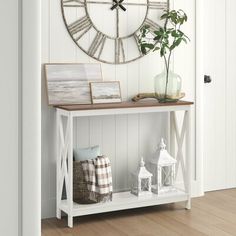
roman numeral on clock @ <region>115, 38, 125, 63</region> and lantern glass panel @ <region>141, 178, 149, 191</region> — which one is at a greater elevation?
roman numeral on clock @ <region>115, 38, 125, 63</region>

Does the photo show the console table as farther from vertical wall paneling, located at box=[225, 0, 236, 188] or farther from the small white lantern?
vertical wall paneling, located at box=[225, 0, 236, 188]

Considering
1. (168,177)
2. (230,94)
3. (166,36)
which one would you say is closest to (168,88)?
(166,36)

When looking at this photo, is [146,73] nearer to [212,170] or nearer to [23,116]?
[212,170]

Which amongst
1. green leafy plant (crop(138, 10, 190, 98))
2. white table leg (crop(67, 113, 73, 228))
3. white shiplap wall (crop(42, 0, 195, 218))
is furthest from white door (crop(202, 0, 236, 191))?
white table leg (crop(67, 113, 73, 228))

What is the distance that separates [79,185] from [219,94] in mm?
1678

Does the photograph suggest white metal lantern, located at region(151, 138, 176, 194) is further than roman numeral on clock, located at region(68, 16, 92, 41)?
Yes

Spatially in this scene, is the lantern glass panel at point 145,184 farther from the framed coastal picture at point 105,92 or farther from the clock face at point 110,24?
the clock face at point 110,24

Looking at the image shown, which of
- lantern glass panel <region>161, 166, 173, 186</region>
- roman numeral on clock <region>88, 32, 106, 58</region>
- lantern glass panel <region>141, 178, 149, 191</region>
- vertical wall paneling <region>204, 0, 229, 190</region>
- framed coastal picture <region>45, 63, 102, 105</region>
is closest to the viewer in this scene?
framed coastal picture <region>45, 63, 102, 105</region>

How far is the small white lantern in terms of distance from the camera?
3623 millimetres

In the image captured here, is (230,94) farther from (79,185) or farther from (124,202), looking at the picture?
(79,185)

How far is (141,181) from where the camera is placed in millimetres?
3727

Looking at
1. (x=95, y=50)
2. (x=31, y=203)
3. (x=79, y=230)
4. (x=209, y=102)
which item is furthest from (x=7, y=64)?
(x=209, y=102)

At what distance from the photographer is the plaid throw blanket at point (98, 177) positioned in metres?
3.35

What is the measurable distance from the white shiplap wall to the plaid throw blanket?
31 cm
